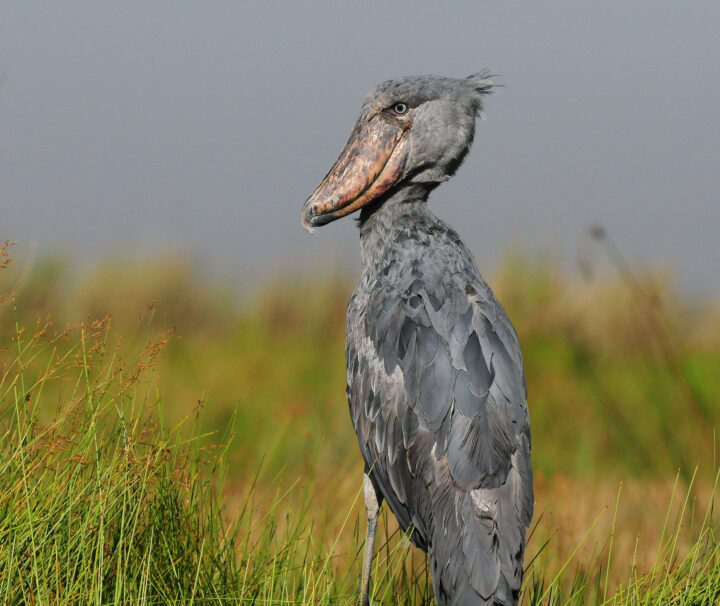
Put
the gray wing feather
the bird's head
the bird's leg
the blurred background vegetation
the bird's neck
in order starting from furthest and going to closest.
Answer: the blurred background vegetation
the bird's head
the bird's neck
the bird's leg
the gray wing feather

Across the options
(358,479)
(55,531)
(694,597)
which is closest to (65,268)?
(358,479)

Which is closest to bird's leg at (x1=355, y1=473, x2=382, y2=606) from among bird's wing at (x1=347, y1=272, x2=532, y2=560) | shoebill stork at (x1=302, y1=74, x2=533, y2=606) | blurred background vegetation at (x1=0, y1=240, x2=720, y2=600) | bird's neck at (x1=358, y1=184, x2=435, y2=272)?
shoebill stork at (x1=302, y1=74, x2=533, y2=606)

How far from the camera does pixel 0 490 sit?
3.29 metres

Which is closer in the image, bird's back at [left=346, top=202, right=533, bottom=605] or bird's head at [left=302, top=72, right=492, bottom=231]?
bird's back at [left=346, top=202, right=533, bottom=605]

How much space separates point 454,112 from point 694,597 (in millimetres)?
2355

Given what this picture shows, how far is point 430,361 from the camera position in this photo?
350cm

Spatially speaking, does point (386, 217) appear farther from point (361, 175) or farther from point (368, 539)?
point (368, 539)

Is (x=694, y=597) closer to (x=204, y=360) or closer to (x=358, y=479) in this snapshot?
(x=358, y=479)

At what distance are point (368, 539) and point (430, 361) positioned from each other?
2.66 ft

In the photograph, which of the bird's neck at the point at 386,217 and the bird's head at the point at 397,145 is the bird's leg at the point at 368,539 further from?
the bird's head at the point at 397,145

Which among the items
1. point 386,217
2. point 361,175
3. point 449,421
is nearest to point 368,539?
point 449,421

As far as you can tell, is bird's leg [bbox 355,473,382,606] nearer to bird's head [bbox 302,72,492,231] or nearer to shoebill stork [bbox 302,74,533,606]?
shoebill stork [bbox 302,74,533,606]

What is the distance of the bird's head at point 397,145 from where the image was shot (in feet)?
13.8

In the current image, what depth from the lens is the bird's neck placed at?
411 cm
